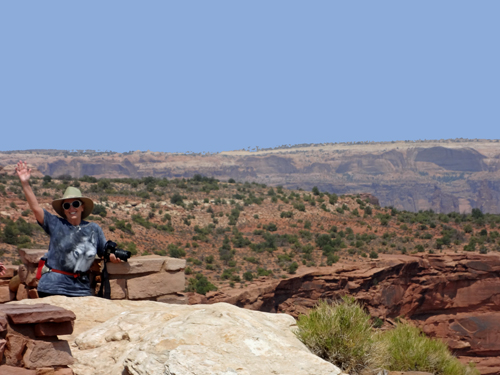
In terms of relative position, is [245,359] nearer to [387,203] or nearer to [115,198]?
[115,198]

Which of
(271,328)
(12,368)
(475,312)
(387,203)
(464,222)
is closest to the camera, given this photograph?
(12,368)

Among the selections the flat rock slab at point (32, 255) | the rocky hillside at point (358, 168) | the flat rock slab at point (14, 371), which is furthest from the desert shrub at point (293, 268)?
the rocky hillside at point (358, 168)

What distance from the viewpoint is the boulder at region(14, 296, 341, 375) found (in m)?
4.44

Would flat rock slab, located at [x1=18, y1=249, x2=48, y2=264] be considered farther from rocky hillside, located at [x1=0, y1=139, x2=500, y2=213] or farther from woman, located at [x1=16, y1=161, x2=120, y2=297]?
rocky hillside, located at [x1=0, y1=139, x2=500, y2=213]

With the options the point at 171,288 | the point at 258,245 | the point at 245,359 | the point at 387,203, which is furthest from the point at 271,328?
the point at 387,203

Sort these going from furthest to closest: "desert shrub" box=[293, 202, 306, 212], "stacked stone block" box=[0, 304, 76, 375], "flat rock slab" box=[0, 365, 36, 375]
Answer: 1. "desert shrub" box=[293, 202, 306, 212]
2. "stacked stone block" box=[0, 304, 76, 375]
3. "flat rock slab" box=[0, 365, 36, 375]

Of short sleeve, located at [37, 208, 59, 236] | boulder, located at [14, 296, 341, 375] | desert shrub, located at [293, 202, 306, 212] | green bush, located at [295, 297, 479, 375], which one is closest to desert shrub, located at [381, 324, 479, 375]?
green bush, located at [295, 297, 479, 375]

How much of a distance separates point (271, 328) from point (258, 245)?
27477mm

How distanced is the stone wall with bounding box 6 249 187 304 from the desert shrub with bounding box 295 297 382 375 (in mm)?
3231

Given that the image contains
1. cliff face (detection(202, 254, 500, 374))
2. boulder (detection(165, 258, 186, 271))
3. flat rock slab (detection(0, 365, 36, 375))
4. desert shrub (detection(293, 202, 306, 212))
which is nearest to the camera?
flat rock slab (detection(0, 365, 36, 375))

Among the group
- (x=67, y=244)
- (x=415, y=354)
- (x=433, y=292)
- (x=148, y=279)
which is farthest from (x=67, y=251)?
(x=433, y=292)

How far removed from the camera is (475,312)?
31266 millimetres

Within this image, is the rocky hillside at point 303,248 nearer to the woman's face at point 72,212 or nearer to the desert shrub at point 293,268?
the desert shrub at point 293,268

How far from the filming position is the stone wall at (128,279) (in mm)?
Result: 8180
